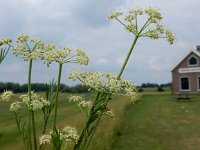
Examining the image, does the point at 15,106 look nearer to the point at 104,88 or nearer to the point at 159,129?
the point at 104,88

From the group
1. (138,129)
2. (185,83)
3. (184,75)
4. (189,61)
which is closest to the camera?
(138,129)

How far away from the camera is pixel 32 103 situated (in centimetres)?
303

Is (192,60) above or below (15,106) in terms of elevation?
above

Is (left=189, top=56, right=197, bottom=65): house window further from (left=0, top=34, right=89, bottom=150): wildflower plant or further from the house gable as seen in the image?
(left=0, top=34, right=89, bottom=150): wildflower plant

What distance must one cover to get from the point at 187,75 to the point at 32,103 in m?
50.1

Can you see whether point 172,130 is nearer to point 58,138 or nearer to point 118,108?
point 118,108

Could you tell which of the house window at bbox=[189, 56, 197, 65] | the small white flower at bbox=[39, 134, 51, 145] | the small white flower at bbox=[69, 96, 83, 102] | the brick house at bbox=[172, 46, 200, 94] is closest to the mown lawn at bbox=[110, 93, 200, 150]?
the brick house at bbox=[172, 46, 200, 94]

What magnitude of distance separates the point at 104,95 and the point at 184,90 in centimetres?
4952

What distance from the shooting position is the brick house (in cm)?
5056

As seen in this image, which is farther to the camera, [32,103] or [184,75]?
[184,75]

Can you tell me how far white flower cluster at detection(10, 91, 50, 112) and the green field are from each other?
38.4ft

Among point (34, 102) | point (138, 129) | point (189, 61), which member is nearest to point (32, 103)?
point (34, 102)

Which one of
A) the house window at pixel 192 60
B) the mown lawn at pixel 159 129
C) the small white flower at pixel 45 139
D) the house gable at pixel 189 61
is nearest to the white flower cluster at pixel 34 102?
the small white flower at pixel 45 139

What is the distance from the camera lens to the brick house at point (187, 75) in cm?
5056
